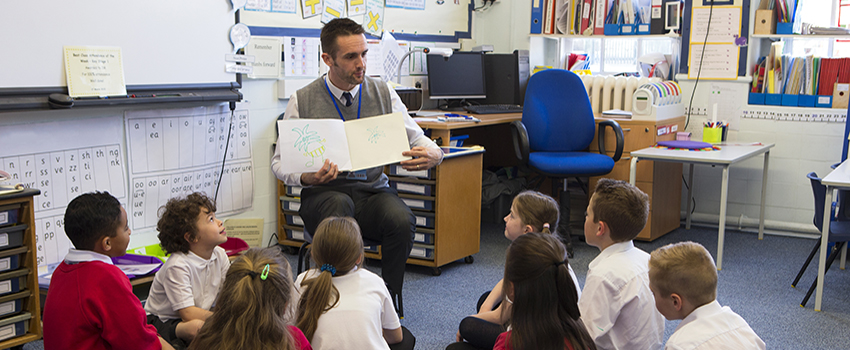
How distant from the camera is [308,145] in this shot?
7.86 feet

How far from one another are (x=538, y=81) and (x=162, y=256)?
7.47ft

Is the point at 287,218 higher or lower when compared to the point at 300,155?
lower

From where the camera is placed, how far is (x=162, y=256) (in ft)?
10.0

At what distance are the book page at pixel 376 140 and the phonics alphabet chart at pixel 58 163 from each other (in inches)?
43.9

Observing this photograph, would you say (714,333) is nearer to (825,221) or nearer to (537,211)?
(537,211)

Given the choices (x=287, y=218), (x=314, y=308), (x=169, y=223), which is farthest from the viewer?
(x=287, y=218)

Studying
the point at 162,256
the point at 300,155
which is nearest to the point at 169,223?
the point at 300,155

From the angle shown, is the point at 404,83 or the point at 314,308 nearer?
the point at 314,308

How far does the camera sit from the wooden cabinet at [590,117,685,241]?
3928mm

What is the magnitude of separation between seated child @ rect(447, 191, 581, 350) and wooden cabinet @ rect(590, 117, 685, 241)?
2.00 meters

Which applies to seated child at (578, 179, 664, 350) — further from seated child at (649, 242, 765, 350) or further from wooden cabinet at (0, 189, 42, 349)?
wooden cabinet at (0, 189, 42, 349)

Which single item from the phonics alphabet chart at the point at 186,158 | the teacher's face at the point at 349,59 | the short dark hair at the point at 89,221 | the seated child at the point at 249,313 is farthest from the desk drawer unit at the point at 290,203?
the seated child at the point at 249,313

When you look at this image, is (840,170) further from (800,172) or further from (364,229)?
(364,229)

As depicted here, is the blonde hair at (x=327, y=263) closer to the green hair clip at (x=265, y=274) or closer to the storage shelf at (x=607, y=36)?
the green hair clip at (x=265, y=274)
